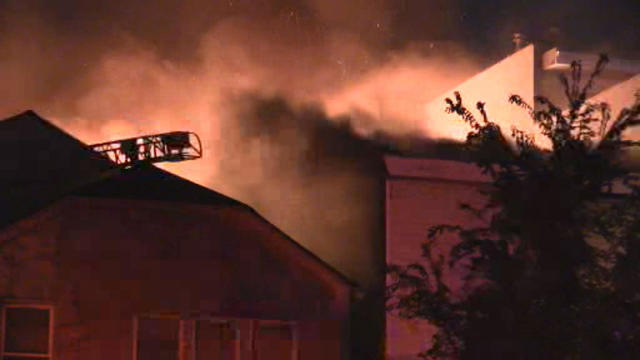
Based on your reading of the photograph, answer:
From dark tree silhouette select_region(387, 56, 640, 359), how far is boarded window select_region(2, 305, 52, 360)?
491 centimetres

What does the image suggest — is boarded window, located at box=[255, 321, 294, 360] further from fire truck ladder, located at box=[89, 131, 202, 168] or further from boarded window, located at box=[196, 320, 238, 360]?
fire truck ladder, located at box=[89, 131, 202, 168]

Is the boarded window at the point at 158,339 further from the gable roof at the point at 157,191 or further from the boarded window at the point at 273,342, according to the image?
the gable roof at the point at 157,191

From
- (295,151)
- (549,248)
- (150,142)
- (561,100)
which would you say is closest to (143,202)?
(150,142)

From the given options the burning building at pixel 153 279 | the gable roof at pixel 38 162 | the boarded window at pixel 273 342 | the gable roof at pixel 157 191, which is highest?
the gable roof at pixel 38 162

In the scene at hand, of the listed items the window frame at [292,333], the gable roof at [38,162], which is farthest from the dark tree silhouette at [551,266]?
the gable roof at [38,162]

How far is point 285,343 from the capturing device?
32.8ft

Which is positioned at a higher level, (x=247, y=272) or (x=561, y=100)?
(x=561, y=100)

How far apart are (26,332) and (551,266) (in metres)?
6.53

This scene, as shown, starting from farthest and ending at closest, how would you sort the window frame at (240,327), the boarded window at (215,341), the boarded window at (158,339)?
the boarded window at (215,341) < the window frame at (240,327) < the boarded window at (158,339)

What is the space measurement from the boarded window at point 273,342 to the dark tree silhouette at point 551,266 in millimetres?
3715

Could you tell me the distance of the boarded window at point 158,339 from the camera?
30.9ft

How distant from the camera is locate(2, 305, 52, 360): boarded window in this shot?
9148 millimetres

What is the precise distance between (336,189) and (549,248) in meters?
6.48

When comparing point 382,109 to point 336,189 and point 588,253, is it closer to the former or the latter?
point 336,189
